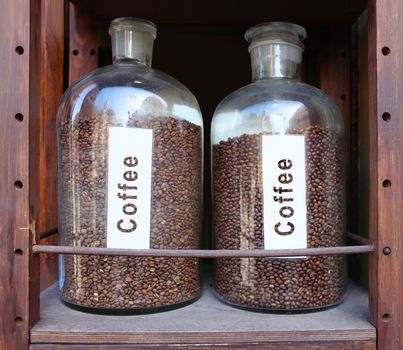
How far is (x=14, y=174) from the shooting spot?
436 millimetres

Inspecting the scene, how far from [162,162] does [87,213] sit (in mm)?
108

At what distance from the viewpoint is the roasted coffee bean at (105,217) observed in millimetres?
493

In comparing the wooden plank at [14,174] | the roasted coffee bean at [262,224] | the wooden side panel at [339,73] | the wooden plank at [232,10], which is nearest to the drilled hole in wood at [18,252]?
the wooden plank at [14,174]

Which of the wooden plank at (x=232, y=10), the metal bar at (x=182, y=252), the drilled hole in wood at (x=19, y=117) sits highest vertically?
the wooden plank at (x=232, y=10)

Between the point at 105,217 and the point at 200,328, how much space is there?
16cm

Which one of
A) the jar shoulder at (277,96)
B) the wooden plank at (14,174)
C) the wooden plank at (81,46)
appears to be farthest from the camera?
the wooden plank at (81,46)

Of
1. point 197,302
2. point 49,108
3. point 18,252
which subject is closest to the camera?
point 18,252

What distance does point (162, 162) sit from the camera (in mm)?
509

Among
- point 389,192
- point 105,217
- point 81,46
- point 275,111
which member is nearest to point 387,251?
point 389,192

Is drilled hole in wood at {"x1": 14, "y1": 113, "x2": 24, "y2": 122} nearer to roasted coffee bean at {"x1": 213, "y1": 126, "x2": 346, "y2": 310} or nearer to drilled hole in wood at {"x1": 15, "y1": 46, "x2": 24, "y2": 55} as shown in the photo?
drilled hole in wood at {"x1": 15, "y1": 46, "x2": 24, "y2": 55}

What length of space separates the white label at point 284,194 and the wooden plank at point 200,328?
87 mm

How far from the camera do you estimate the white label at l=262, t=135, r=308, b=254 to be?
0.50 metres

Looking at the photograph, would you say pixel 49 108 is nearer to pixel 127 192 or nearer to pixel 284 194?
pixel 127 192

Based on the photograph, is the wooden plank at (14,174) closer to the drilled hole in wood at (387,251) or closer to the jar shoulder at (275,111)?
the jar shoulder at (275,111)
